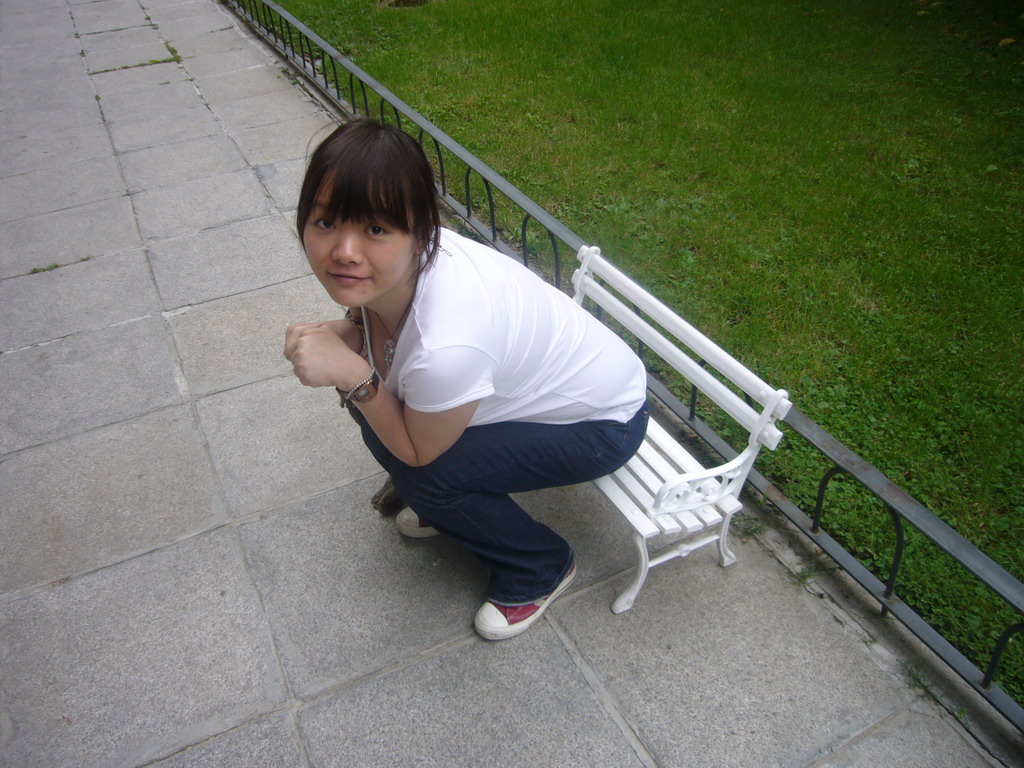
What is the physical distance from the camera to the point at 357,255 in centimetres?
171

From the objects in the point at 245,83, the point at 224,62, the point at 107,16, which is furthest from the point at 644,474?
the point at 107,16

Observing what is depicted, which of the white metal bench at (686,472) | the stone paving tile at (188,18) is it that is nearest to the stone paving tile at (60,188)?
the stone paving tile at (188,18)

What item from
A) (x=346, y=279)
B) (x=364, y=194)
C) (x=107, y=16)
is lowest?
(x=107, y=16)

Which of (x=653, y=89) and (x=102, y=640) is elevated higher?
(x=653, y=89)

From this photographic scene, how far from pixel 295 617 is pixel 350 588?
196 mm

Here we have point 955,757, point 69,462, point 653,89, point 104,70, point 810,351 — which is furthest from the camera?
point 104,70

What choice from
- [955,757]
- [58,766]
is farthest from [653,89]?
[58,766]

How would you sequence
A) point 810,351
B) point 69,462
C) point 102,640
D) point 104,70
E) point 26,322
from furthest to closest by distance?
point 104,70 < point 26,322 < point 810,351 < point 69,462 < point 102,640

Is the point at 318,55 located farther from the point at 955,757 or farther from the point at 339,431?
the point at 955,757

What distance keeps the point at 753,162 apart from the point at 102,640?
4646 mm

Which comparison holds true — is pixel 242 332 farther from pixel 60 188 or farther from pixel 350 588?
pixel 60 188

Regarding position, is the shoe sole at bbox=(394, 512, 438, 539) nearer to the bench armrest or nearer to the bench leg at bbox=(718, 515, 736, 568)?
the bench armrest

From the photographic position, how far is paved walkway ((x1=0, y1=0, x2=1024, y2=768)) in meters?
2.08

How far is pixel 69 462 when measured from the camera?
3057 millimetres
